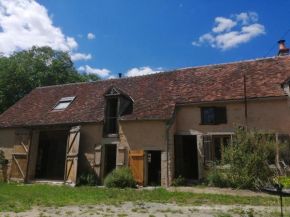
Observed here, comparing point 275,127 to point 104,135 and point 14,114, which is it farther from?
point 14,114

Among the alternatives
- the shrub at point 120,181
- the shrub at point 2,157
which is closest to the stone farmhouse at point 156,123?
the shrub at point 2,157

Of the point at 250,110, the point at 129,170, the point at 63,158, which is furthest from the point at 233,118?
the point at 63,158

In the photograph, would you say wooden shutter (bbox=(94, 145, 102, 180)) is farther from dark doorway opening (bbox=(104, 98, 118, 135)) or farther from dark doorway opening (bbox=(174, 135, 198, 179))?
dark doorway opening (bbox=(174, 135, 198, 179))

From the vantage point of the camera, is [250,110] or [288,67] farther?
[288,67]

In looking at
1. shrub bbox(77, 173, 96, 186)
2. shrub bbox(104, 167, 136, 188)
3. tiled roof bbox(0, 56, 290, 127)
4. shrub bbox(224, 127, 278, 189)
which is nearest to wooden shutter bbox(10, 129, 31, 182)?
tiled roof bbox(0, 56, 290, 127)

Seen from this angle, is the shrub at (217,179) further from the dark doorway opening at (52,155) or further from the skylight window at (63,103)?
the skylight window at (63,103)

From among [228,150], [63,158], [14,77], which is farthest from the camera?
[14,77]

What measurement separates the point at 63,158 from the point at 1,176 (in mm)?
3761

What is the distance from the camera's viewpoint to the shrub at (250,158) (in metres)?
Answer: 9.68

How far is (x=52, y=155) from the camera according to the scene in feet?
52.8

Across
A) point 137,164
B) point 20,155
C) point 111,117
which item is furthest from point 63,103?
point 137,164

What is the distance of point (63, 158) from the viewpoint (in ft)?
51.8

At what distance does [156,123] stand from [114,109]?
330cm

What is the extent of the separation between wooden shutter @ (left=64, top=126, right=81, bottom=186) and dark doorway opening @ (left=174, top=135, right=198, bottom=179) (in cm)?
539
